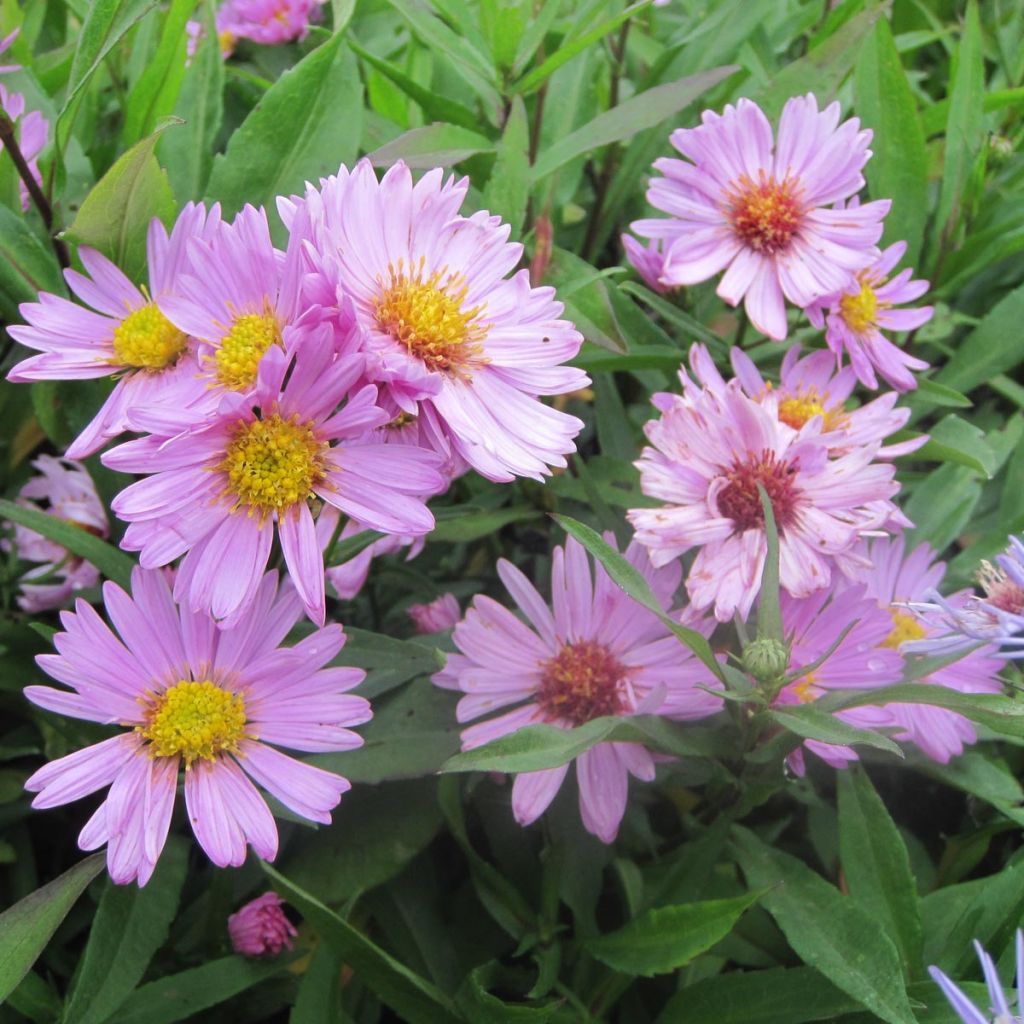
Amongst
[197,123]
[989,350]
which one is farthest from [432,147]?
[989,350]

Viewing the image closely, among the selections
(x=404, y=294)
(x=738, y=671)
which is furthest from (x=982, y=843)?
(x=404, y=294)

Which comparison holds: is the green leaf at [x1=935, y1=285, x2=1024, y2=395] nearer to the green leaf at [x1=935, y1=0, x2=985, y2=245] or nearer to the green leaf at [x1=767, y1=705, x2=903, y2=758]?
the green leaf at [x1=935, y1=0, x2=985, y2=245]

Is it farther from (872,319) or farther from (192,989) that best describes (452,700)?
(872,319)

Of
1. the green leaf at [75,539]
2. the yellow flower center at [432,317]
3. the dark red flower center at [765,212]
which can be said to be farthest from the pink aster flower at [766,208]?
the green leaf at [75,539]

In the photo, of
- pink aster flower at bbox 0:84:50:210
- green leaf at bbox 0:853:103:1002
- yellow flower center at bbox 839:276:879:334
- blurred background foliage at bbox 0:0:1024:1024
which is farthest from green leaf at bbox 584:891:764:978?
pink aster flower at bbox 0:84:50:210

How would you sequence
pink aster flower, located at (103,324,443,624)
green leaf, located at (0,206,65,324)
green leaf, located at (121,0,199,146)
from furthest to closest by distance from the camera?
green leaf, located at (121,0,199,146)
green leaf, located at (0,206,65,324)
pink aster flower, located at (103,324,443,624)

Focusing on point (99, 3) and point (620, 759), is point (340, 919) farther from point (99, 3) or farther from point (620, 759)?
A: point (99, 3)

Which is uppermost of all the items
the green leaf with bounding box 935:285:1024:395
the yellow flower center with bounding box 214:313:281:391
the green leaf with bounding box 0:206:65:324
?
the green leaf with bounding box 935:285:1024:395

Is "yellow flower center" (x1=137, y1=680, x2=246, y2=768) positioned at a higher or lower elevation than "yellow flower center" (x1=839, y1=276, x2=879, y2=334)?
lower
